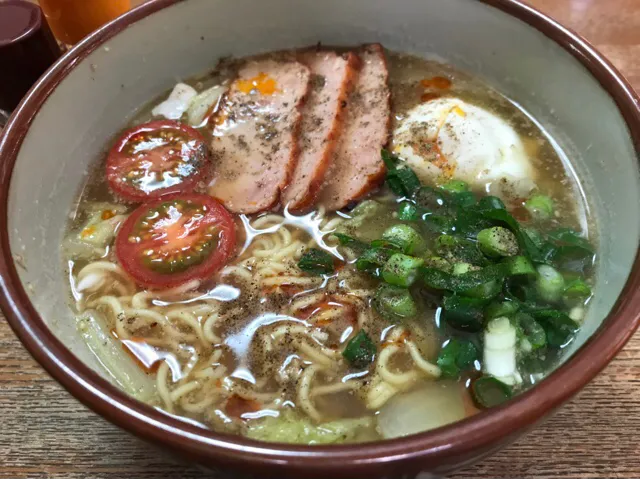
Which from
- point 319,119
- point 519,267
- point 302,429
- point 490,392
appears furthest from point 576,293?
point 319,119

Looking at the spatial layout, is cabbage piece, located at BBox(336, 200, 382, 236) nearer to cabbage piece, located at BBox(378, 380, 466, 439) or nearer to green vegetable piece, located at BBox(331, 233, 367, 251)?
green vegetable piece, located at BBox(331, 233, 367, 251)

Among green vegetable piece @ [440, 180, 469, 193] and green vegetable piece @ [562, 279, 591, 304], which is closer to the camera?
green vegetable piece @ [562, 279, 591, 304]

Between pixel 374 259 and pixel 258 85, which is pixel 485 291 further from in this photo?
pixel 258 85

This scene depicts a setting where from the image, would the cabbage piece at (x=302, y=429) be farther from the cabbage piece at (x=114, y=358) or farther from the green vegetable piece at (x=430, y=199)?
the green vegetable piece at (x=430, y=199)

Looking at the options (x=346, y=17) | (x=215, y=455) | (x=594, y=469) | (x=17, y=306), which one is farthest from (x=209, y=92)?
(x=594, y=469)

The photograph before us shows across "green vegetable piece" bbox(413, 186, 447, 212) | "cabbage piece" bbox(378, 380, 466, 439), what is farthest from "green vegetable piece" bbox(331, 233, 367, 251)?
"cabbage piece" bbox(378, 380, 466, 439)

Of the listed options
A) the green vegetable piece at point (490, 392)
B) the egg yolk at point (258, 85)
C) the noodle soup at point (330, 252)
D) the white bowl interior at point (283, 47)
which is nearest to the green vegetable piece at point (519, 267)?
the noodle soup at point (330, 252)

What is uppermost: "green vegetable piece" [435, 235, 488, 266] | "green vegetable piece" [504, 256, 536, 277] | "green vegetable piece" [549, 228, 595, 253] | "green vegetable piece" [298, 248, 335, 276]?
"green vegetable piece" [549, 228, 595, 253]
